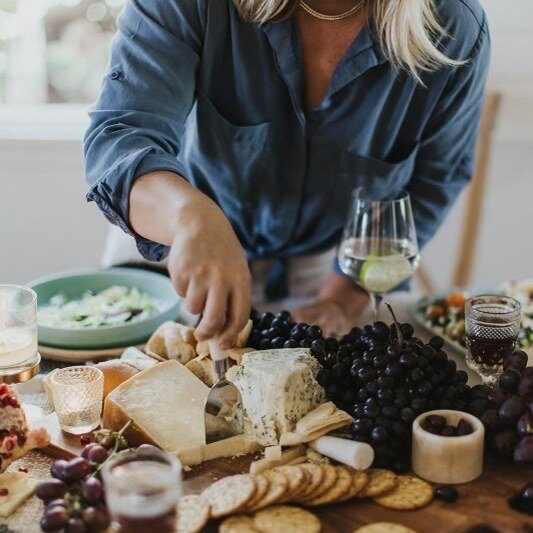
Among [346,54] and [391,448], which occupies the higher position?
[346,54]

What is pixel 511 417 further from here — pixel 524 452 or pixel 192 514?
pixel 192 514

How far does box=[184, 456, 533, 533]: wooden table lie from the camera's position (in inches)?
44.8

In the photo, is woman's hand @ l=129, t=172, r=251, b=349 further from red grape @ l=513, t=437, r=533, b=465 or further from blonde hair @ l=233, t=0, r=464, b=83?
blonde hair @ l=233, t=0, r=464, b=83

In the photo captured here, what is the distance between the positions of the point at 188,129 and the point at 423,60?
523mm

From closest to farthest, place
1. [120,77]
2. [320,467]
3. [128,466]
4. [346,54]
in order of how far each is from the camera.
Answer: [128,466] < [320,467] < [120,77] < [346,54]

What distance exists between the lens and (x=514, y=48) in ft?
10.1

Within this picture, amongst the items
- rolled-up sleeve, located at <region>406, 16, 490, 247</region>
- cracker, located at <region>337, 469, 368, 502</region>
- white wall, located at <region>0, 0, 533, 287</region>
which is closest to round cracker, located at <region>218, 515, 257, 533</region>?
cracker, located at <region>337, 469, 368, 502</region>

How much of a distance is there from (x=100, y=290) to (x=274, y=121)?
22.4 inches

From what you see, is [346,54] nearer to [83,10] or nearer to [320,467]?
[320,467]

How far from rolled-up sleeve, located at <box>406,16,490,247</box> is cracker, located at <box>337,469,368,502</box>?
0.90 m

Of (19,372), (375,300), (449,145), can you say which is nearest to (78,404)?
(19,372)

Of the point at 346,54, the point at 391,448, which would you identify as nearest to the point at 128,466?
the point at 391,448

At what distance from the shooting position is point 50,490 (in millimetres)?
1161

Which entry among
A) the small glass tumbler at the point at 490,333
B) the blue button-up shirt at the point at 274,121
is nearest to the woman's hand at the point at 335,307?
the blue button-up shirt at the point at 274,121
